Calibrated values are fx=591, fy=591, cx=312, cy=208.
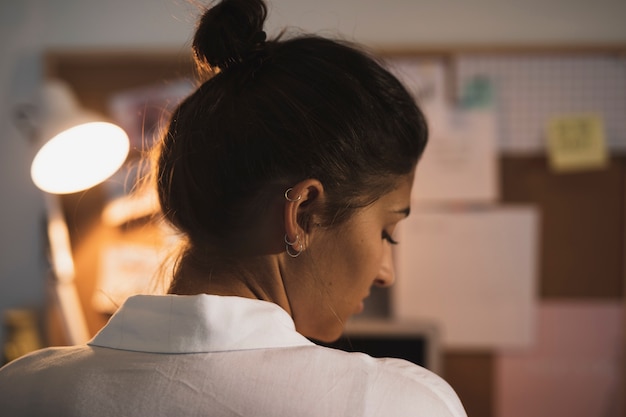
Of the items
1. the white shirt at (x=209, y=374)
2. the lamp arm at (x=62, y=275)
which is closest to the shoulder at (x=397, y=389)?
the white shirt at (x=209, y=374)

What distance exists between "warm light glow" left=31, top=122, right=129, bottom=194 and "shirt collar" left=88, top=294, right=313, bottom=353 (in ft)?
1.61

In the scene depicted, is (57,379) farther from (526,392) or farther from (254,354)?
(526,392)

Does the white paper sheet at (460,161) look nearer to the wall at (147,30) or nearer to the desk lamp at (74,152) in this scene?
the wall at (147,30)

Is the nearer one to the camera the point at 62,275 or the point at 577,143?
the point at 62,275

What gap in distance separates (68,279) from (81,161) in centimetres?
31

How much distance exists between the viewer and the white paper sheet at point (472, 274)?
1.29 meters

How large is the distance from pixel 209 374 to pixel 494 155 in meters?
0.99

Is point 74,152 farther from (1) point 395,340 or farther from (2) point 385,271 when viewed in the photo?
(1) point 395,340

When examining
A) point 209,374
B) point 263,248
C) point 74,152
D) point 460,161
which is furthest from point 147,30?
point 209,374

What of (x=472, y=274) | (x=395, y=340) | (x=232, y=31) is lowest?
(x=395, y=340)

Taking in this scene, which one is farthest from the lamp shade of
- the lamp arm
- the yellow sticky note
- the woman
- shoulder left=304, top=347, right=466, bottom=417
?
the yellow sticky note

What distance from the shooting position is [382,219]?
0.58 m

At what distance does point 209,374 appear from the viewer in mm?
439

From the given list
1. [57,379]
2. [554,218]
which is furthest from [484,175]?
[57,379]
